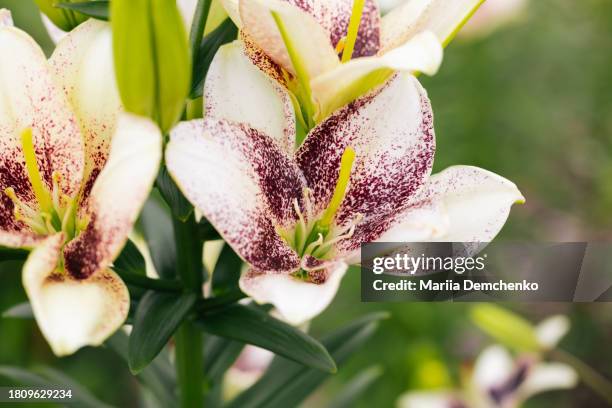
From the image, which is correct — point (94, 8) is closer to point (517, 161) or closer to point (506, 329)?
point (506, 329)

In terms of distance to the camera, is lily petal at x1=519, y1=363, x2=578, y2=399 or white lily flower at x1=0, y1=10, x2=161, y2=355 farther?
lily petal at x1=519, y1=363, x2=578, y2=399

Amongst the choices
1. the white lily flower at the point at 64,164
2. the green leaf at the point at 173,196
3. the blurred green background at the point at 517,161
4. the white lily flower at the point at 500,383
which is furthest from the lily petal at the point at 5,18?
the blurred green background at the point at 517,161

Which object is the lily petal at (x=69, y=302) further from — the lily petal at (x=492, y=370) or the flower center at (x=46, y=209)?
the lily petal at (x=492, y=370)

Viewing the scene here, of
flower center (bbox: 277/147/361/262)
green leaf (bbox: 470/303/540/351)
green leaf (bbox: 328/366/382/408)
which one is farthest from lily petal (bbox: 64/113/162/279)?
green leaf (bbox: 470/303/540/351)

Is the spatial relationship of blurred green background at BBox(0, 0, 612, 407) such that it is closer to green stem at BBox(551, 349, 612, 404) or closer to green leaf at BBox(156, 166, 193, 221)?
green stem at BBox(551, 349, 612, 404)

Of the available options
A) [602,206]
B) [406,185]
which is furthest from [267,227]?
[602,206]

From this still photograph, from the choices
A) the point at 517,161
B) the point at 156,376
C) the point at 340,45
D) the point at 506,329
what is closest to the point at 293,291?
the point at 340,45
